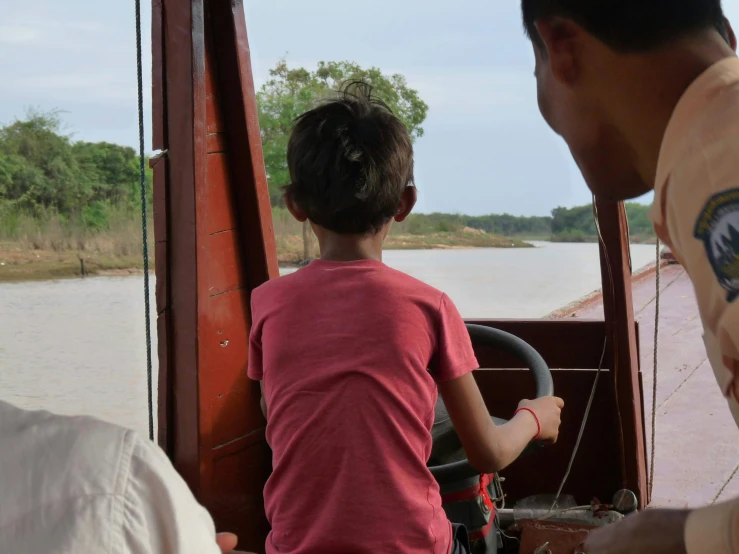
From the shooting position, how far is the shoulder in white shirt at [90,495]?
0.47m

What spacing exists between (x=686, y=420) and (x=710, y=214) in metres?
4.02

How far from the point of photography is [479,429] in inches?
52.9

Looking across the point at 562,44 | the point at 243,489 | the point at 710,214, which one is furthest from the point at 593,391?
the point at 710,214

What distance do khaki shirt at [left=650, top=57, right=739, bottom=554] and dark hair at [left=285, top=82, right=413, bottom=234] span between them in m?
0.70

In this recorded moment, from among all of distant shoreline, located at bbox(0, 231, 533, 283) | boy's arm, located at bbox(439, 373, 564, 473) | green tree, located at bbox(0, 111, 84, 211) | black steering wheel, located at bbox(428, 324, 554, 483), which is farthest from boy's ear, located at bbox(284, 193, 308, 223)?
green tree, located at bbox(0, 111, 84, 211)

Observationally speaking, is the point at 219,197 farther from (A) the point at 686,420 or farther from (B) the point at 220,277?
(A) the point at 686,420

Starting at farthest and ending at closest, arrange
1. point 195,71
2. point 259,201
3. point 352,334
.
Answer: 1. point 259,201
2. point 195,71
3. point 352,334

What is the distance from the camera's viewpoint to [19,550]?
48 centimetres

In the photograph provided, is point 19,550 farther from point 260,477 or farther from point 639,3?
point 260,477

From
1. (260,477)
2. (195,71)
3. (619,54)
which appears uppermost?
(195,71)

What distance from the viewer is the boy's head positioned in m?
0.75

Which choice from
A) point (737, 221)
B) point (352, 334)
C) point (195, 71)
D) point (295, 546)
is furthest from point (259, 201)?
point (737, 221)

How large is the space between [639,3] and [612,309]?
67.0 inches

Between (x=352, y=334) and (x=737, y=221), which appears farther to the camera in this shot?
(x=352, y=334)
